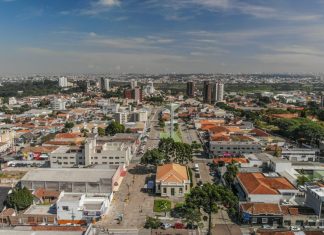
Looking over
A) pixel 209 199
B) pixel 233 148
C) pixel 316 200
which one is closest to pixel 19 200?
pixel 209 199

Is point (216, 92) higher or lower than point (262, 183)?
higher

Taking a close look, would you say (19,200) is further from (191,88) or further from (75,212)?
(191,88)

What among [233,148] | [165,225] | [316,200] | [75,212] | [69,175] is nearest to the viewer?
[165,225]

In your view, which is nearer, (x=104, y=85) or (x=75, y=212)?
(x=75, y=212)

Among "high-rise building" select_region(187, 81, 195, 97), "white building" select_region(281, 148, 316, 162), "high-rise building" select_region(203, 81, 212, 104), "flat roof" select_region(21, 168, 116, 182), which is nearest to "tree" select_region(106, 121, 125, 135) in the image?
"flat roof" select_region(21, 168, 116, 182)

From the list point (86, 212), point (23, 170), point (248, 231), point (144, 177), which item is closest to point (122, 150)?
point (144, 177)

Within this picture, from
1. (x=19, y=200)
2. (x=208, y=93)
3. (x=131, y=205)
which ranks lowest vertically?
(x=131, y=205)

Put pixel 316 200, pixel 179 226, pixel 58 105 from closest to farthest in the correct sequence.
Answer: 1. pixel 179 226
2. pixel 316 200
3. pixel 58 105

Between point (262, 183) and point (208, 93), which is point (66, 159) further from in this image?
point (208, 93)
